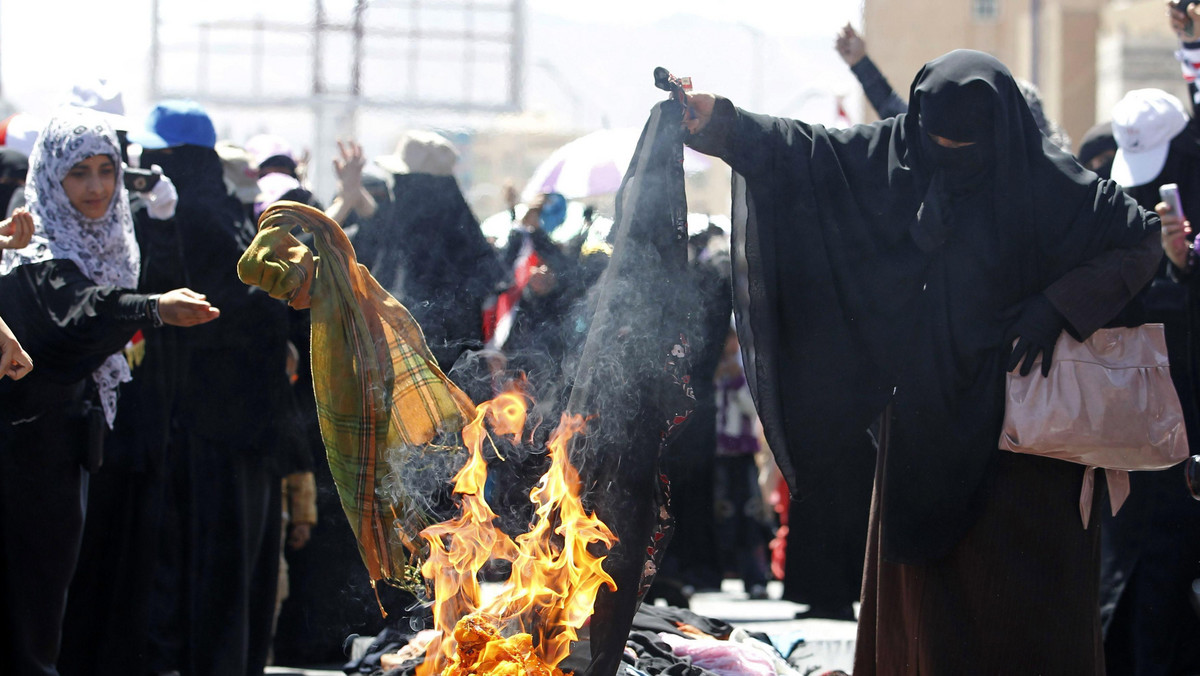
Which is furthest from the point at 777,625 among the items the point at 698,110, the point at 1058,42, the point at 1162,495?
the point at 1058,42

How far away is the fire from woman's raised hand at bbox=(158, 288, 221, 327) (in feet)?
2.93

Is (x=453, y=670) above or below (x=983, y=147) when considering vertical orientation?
below

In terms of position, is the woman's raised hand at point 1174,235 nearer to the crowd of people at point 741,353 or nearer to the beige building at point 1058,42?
the crowd of people at point 741,353

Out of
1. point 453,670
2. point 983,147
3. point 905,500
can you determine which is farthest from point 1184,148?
point 453,670

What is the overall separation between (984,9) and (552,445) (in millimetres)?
32191

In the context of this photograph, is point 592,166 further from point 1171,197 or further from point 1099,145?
point 1171,197

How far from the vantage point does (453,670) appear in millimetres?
3400

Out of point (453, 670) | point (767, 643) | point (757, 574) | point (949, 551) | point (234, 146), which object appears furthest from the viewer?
point (757, 574)

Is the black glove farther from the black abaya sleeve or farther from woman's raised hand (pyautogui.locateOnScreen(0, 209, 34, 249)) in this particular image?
woman's raised hand (pyautogui.locateOnScreen(0, 209, 34, 249))

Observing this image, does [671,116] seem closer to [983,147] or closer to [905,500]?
[983,147]

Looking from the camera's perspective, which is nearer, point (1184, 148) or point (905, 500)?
point (905, 500)

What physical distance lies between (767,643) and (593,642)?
147cm

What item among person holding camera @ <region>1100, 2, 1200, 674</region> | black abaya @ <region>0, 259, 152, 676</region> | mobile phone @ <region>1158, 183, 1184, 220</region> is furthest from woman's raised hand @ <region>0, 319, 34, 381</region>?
person holding camera @ <region>1100, 2, 1200, 674</region>

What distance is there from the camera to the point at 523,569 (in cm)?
353
